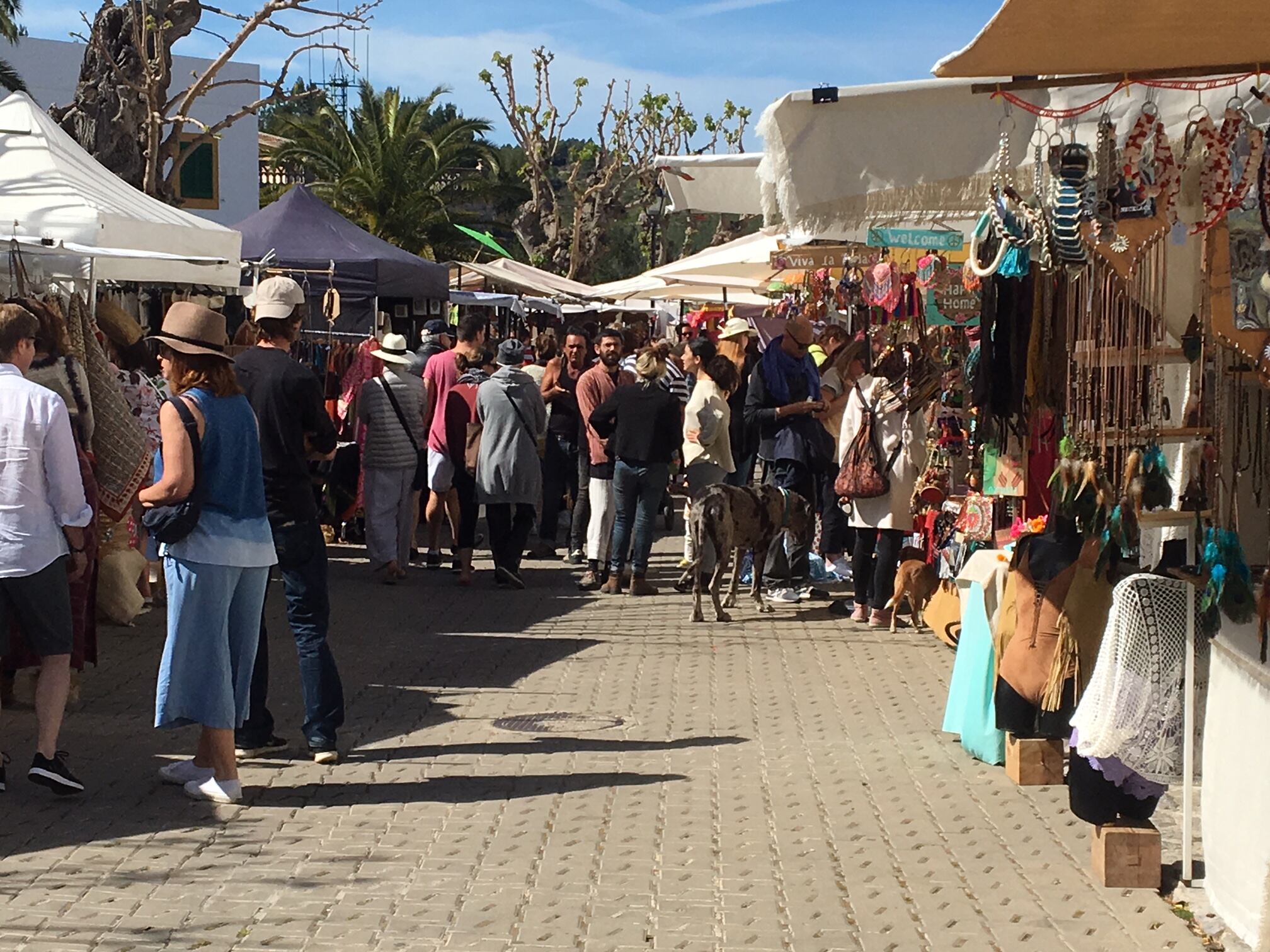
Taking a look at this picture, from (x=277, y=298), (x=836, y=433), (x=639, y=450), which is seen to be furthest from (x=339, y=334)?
(x=277, y=298)

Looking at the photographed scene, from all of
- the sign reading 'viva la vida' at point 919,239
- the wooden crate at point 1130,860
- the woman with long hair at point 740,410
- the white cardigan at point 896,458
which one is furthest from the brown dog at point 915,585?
the wooden crate at point 1130,860

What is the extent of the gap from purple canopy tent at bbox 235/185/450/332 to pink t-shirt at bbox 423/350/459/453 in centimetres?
310

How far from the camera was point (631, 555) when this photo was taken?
1315cm

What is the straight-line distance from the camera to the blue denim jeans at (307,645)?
696 cm

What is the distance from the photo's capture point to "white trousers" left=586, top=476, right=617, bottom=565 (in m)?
13.1

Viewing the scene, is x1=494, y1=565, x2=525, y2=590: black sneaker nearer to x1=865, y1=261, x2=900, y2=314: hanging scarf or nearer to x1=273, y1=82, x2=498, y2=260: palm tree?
x1=865, y1=261, x2=900, y2=314: hanging scarf

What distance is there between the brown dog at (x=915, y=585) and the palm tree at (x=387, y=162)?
32.3 meters

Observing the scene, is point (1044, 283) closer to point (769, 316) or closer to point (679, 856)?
point (679, 856)

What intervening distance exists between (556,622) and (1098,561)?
20.2 feet

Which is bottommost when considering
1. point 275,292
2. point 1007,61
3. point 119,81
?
point 275,292

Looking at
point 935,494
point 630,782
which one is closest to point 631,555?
point 935,494

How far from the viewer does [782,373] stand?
12195 mm

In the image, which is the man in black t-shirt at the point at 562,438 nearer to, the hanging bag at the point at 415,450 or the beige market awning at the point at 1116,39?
the hanging bag at the point at 415,450

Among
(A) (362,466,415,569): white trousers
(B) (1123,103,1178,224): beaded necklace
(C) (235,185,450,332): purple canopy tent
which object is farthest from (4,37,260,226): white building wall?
(B) (1123,103,1178,224): beaded necklace
